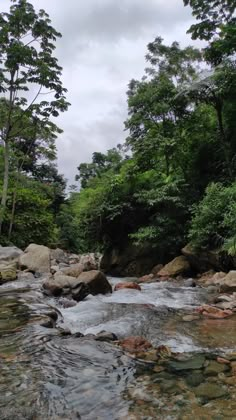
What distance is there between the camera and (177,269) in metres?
11.9

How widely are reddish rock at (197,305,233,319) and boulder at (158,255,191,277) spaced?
505 centimetres

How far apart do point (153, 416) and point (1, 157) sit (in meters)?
19.5

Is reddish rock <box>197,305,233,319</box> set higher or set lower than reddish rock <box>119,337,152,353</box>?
higher

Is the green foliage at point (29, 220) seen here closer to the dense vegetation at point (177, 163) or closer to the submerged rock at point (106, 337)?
the dense vegetation at point (177, 163)

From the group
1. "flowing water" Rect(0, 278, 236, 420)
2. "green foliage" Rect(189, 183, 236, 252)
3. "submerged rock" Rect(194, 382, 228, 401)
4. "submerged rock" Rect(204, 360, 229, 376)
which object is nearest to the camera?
"flowing water" Rect(0, 278, 236, 420)

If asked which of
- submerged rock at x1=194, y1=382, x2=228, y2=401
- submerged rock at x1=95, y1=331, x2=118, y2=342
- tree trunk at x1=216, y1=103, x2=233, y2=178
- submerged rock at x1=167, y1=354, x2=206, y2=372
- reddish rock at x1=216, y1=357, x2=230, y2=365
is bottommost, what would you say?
submerged rock at x1=194, y1=382, x2=228, y2=401

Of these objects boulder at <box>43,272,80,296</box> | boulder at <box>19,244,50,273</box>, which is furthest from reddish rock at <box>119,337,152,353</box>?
boulder at <box>19,244,50,273</box>

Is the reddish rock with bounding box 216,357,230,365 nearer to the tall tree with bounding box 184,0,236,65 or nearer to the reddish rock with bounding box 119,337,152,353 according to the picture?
the reddish rock with bounding box 119,337,152,353

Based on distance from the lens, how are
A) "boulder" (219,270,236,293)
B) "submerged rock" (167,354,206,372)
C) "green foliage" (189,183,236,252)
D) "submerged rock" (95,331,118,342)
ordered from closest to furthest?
"submerged rock" (167,354,206,372), "submerged rock" (95,331,118,342), "boulder" (219,270,236,293), "green foliage" (189,183,236,252)

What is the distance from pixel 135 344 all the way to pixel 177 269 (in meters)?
7.41

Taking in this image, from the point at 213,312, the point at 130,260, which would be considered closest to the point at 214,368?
the point at 213,312

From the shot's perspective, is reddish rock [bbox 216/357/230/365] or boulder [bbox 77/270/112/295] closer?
reddish rock [bbox 216/357/230/365]

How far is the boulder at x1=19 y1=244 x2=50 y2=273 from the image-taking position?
1216cm

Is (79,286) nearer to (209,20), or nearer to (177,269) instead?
(177,269)
